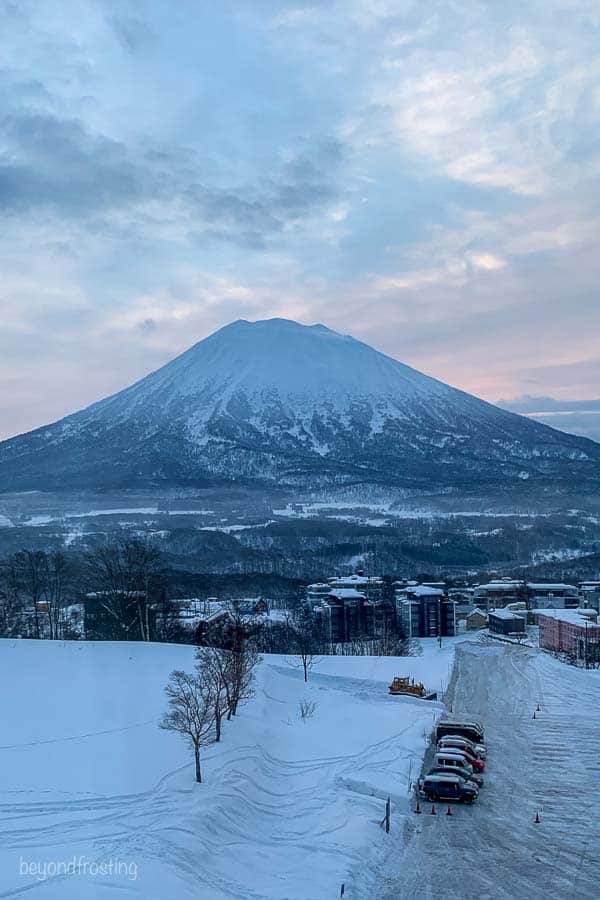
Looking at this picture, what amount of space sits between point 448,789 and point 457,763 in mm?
1296

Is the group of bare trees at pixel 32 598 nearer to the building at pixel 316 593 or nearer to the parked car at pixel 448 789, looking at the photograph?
the building at pixel 316 593

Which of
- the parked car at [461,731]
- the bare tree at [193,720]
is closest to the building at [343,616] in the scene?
the parked car at [461,731]

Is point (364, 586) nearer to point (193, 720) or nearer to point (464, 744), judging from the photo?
point (464, 744)

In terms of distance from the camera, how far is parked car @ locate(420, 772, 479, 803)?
10992 millimetres

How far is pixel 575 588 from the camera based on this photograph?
49.6m

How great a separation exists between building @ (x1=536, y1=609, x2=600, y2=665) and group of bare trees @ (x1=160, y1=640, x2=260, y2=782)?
16907 mm

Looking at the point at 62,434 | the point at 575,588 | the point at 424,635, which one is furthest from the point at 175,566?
the point at 62,434

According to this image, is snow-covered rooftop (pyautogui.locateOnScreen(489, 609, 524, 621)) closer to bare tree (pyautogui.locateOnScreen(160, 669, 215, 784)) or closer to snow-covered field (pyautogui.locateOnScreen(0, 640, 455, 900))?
snow-covered field (pyautogui.locateOnScreen(0, 640, 455, 900))

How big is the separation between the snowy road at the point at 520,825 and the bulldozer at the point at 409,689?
0.79 metres

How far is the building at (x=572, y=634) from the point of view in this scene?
29875 mm

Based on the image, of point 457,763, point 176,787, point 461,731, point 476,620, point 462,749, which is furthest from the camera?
point 476,620

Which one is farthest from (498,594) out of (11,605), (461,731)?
(461,731)

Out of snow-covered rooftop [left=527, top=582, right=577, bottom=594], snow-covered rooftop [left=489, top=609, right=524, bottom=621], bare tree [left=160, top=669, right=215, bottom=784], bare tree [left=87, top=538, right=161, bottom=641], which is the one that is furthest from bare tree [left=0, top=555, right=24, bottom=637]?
snow-covered rooftop [left=527, top=582, right=577, bottom=594]

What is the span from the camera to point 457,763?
12.2 m
